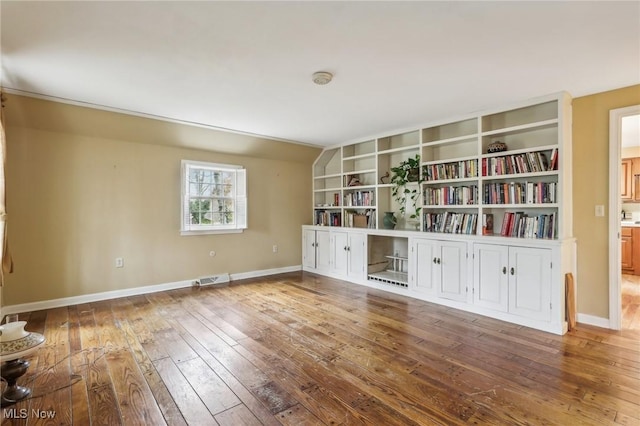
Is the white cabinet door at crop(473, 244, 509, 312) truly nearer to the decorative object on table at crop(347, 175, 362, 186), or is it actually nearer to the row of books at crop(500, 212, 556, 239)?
the row of books at crop(500, 212, 556, 239)

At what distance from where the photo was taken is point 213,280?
491 centimetres

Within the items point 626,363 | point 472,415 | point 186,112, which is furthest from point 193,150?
point 626,363

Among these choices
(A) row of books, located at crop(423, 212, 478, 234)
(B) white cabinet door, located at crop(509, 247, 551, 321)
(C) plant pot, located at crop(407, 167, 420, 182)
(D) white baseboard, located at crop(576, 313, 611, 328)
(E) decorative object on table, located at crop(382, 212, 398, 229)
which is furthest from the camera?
(E) decorative object on table, located at crop(382, 212, 398, 229)

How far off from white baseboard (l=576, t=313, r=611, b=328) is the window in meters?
4.55

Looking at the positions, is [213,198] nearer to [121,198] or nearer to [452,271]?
[121,198]

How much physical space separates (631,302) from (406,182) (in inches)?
123

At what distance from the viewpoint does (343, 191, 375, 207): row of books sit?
16.8 feet

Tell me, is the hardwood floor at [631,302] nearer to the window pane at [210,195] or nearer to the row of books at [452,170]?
the row of books at [452,170]

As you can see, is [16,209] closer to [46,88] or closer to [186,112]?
[46,88]

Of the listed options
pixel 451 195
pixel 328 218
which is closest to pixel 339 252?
pixel 328 218

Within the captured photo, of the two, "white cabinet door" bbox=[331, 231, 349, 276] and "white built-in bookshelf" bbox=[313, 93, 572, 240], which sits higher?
"white built-in bookshelf" bbox=[313, 93, 572, 240]

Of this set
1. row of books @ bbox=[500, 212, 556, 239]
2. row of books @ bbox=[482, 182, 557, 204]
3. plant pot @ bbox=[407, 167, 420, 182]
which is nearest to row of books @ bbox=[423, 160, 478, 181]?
plant pot @ bbox=[407, 167, 420, 182]

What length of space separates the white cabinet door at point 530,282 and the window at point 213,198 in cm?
390

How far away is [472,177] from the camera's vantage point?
3785 millimetres
